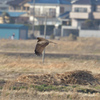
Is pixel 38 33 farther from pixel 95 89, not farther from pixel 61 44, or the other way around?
pixel 95 89

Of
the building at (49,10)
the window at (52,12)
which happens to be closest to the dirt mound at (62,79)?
the building at (49,10)

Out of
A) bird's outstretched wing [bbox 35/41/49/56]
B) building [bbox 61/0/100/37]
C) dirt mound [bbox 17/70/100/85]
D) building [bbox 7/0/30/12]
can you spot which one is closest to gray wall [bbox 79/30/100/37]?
building [bbox 61/0/100/37]

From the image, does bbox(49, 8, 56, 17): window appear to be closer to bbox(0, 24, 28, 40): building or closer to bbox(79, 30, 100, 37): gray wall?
bbox(79, 30, 100, 37): gray wall

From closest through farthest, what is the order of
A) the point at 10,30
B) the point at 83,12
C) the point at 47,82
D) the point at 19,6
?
the point at 47,82, the point at 10,30, the point at 83,12, the point at 19,6

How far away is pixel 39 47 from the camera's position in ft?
23.3

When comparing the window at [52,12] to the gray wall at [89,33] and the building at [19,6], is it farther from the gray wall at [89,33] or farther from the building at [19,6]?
the gray wall at [89,33]

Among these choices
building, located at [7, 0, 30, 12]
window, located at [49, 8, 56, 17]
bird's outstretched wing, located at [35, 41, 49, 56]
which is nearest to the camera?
bird's outstretched wing, located at [35, 41, 49, 56]

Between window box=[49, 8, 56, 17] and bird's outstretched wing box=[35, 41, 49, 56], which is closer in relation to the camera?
bird's outstretched wing box=[35, 41, 49, 56]

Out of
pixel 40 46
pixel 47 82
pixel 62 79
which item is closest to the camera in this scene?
pixel 40 46

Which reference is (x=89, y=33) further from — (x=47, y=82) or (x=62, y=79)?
(x=47, y=82)

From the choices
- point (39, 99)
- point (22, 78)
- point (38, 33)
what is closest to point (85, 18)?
point (38, 33)

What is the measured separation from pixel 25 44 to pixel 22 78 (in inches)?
Result: 683

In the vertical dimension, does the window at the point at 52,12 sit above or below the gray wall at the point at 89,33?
above

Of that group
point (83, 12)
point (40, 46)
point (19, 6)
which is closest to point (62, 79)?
point (40, 46)
